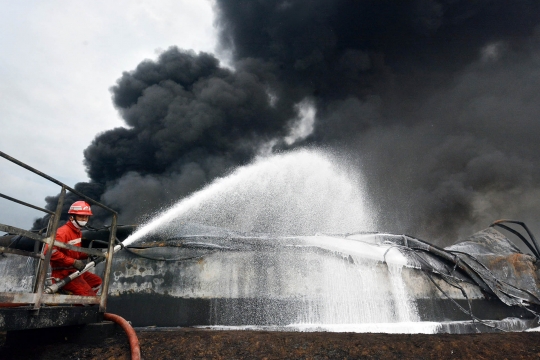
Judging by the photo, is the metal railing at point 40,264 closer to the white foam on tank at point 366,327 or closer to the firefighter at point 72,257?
the firefighter at point 72,257

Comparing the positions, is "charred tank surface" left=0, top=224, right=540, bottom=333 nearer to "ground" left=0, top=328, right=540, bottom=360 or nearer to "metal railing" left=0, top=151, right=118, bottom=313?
"metal railing" left=0, top=151, right=118, bottom=313

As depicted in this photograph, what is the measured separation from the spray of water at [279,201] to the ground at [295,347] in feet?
18.9

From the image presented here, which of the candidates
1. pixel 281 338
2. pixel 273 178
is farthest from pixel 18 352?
pixel 273 178

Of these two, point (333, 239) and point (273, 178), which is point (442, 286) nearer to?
point (333, 239)

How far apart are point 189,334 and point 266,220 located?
11.2 m

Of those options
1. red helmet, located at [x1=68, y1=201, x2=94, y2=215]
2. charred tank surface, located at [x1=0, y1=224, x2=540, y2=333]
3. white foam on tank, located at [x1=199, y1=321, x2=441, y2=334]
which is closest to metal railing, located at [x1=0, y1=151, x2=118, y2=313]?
red helmet, located at [x1=68, y1=201, x2=94, y2=215]

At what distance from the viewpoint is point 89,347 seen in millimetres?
2949

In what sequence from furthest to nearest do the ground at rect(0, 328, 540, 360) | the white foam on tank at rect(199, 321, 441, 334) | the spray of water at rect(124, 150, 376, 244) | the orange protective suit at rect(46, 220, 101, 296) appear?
1. the spray of water at rect(124, 150, 376, 244)
2. the white foam on tank at rect(199, 321, 441, 334)
3. the orange protective suit at rect(46, 220, 101, 296)
4. the ground at rect(0, 328, 540, 360)

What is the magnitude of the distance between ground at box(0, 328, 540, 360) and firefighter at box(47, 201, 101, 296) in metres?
1.04

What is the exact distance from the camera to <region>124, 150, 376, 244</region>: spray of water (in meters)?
10.4

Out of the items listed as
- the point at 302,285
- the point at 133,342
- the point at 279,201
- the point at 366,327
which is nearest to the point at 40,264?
the point at 133,342

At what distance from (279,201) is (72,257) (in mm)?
9489

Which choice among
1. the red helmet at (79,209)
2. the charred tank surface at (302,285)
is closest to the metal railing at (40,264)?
the red helmet at (79,209)

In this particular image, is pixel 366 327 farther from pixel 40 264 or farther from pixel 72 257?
pixel 40 264
